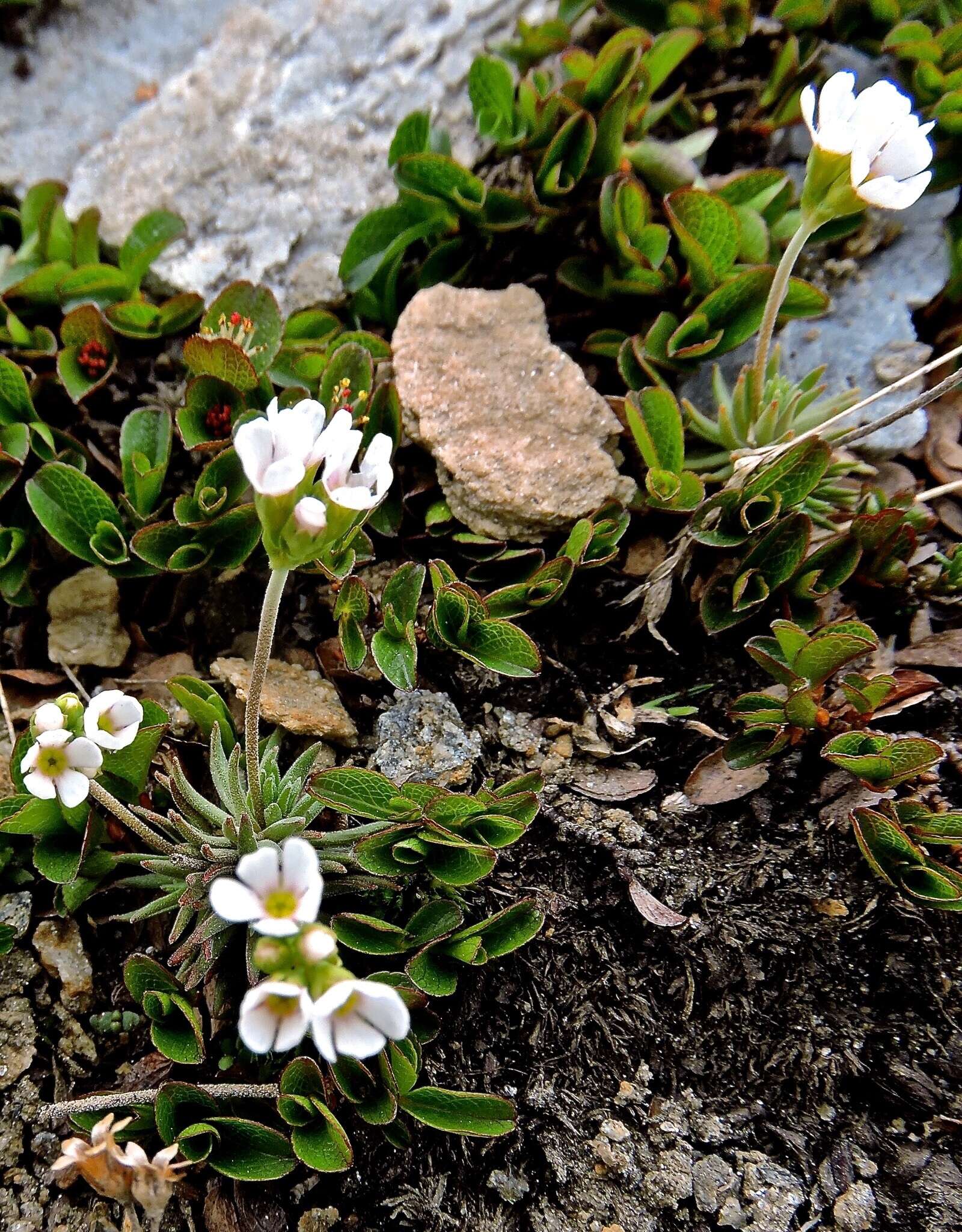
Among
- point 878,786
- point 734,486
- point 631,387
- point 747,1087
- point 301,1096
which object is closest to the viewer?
point 301,1096

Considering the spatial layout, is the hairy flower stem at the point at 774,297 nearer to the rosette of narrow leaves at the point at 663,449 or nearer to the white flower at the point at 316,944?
the rosette of narrow leaves at the point at 663,449

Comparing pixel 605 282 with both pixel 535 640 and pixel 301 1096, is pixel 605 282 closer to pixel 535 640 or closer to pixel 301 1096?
pixel 535 640

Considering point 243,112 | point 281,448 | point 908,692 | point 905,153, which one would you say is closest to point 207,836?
point 281,448

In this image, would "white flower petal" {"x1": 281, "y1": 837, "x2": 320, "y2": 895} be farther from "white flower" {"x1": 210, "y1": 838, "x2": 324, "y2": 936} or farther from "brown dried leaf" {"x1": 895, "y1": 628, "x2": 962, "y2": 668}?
"brown dried leaf" {"x1": 895, "y1": 628, "x2": 962, "y2": 668}

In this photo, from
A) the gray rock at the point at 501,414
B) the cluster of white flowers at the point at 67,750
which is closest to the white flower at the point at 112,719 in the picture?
the cluster of white flowers at the point at 67,750

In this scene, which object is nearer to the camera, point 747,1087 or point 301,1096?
point 301,1096

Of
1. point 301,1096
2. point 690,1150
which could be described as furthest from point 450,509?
point 690,1150

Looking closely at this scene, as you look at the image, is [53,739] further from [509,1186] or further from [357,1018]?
[509,1186]
